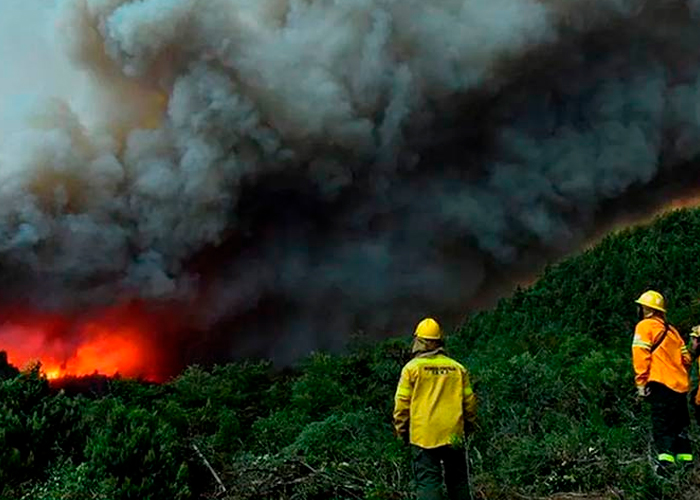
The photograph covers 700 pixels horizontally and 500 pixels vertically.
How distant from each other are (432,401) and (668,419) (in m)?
3.19

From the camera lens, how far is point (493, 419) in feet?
39.6

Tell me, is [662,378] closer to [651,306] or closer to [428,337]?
[651,306]

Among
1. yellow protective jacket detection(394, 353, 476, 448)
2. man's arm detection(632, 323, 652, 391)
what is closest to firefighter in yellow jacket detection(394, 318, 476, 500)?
yellow protective jacket detection(394, 353, 476, 448)

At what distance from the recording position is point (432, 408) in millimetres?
6191

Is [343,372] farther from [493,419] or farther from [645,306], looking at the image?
[645,306]

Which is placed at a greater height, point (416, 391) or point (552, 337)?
A: point (552, 337)

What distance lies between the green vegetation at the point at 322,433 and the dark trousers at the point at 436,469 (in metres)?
1.41

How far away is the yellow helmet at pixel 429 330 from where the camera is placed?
6266mm

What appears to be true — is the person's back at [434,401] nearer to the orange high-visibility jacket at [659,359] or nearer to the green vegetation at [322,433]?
the green vegetation at [322,433]

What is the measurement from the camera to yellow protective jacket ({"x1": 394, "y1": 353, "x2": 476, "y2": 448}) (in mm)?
6176

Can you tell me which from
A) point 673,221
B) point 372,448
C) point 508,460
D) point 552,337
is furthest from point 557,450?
point 673,221

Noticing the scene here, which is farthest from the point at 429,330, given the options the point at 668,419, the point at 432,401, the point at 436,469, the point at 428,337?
the point at 668,419

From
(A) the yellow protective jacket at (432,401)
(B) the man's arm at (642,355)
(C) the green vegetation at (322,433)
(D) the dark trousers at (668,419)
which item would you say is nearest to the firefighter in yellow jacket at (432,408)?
(A) the yellow protective jacket at (432,401)

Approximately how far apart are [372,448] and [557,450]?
262cm
